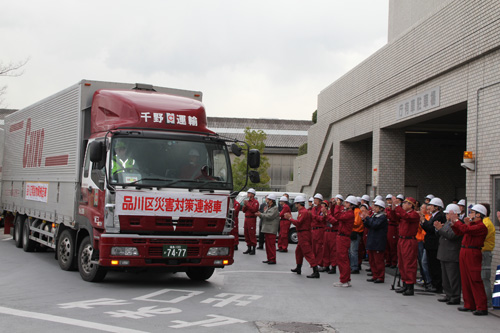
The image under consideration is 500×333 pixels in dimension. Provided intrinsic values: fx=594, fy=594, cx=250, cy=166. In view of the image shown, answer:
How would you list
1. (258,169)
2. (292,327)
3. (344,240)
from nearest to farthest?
1. (292,327)
2. (344,240)
3. (258,169)

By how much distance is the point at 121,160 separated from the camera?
412 inches

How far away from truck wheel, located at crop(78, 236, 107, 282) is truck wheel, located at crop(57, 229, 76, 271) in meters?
0.75

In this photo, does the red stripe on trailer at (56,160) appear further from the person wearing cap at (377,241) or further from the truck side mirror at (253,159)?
the person wearing cap at (377,241)

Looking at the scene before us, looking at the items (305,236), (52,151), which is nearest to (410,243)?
(305,236)

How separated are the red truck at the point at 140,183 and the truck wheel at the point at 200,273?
0.02 meters

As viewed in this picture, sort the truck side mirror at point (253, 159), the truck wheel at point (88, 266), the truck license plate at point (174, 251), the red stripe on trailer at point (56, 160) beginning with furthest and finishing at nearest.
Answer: the red stripe on trailer at point (56, 160) → the truck side mirror at point (253, 159) → the truck wheel at point (88, 266) → the truck license plate at point (174, 251)

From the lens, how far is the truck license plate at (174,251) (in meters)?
10.5

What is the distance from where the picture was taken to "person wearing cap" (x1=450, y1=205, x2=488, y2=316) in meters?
9.73

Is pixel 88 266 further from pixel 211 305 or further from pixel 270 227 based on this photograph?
pixel 270 227

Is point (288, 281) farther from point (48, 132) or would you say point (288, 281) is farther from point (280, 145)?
point (280, 145)

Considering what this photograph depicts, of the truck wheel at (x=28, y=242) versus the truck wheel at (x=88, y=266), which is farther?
the truck wheel at (x=28, y=242)

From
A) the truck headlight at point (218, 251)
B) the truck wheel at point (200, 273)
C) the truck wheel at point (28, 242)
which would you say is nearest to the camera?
the truck headlight at point (218, 251)

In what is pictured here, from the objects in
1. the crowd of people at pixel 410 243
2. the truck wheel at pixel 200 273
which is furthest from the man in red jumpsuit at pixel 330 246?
the truck wheel at pixel 200 273

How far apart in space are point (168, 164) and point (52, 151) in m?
4.37
